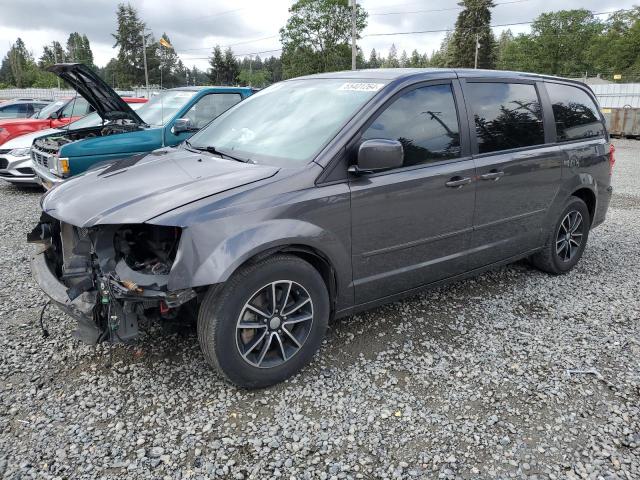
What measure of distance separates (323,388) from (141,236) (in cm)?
141

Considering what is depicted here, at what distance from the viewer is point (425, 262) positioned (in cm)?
359

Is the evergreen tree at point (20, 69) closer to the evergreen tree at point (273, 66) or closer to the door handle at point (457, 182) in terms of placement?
the evergreen tree at point (273, 66)

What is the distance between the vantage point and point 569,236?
190 inches

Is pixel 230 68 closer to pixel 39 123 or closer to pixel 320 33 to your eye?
pixel 320 33

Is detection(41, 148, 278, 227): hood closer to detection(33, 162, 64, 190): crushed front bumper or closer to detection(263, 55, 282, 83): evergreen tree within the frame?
detection(33, 162, 64, 190): crushed front bumper

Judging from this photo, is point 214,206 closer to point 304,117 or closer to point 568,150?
point 304,117

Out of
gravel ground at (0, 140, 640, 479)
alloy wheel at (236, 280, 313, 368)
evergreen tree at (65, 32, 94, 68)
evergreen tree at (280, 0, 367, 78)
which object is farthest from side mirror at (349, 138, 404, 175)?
evergreen tree at (65, 32, 94, 68)

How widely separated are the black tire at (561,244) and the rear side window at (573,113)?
0.63 meters

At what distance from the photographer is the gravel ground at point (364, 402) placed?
2.41 metres

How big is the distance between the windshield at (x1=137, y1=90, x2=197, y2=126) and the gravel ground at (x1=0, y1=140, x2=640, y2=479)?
3.79m

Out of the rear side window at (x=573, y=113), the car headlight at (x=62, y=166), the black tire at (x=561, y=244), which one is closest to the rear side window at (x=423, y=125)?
the rear side window at (x=573, y=113)

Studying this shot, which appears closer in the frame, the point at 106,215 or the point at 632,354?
the point at 106,215

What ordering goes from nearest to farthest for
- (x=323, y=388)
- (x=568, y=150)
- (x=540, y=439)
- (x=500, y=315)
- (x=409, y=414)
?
(x=540, y=439) < (x=409, y=414) < (x=323, y=388) < (x=500, y=315) < (x=568, y=150)

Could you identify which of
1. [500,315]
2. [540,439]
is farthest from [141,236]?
[500,315]
